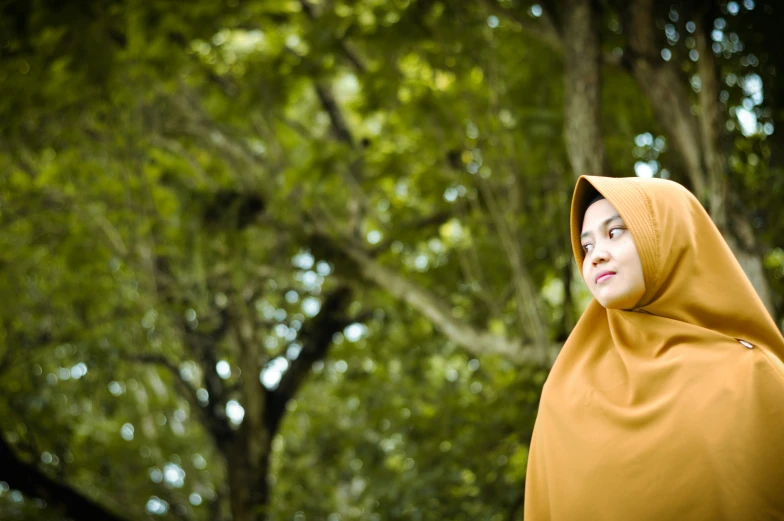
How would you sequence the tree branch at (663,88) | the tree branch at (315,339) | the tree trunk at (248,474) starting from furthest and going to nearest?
the tree branch at (315,339)
the tree trunk at (248,474)
the tree branch at (663,88)

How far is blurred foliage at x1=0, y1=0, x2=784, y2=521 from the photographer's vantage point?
450cm

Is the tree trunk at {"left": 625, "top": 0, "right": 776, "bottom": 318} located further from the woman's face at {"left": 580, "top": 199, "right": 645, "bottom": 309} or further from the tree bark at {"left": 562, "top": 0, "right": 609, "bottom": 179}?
the woman's face at {"left": 580, "top": 199, "right": 645, "bottom": 309}

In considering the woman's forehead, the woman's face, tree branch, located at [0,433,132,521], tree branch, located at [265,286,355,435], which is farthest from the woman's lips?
tree branch, located at [265,286,355,435]

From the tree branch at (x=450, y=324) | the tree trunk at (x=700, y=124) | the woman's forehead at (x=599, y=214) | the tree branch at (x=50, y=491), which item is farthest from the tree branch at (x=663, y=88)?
the tree branch at (x=50, y=491)

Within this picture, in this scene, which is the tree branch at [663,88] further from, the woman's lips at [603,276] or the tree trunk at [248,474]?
the tree trunk at [248,474]

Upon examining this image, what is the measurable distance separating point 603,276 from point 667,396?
0.32 metres

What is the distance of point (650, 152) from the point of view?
5.05 m

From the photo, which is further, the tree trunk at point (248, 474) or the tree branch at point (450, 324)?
the tree trunk at point (248, 474)

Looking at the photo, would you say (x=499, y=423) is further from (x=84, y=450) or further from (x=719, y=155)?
(x=84, y=450)

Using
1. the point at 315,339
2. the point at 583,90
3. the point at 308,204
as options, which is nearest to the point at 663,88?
the point at 583,90

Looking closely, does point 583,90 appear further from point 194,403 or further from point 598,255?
Result: point 194,403

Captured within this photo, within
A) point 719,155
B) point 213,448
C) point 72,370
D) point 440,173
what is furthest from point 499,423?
point 72,370

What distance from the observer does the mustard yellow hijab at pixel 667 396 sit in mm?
1639

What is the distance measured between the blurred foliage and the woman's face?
6.07 feet
